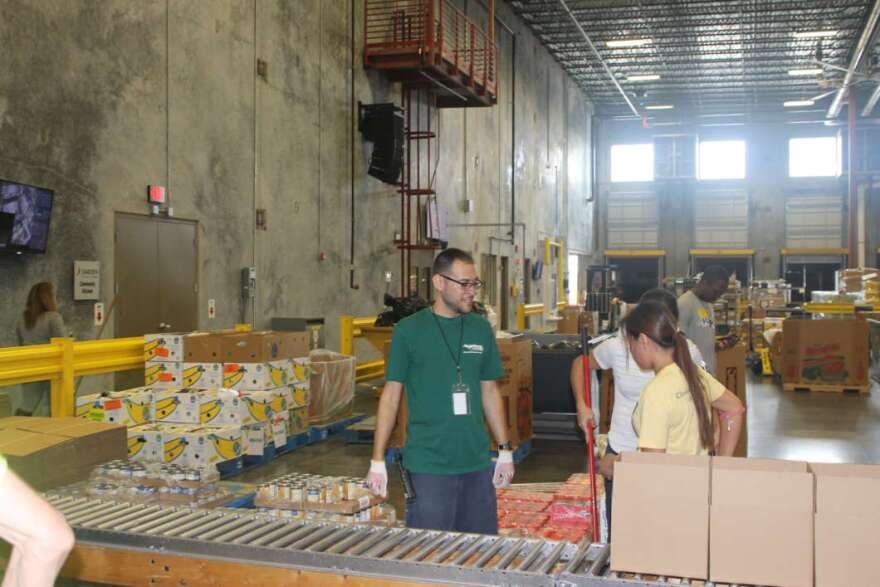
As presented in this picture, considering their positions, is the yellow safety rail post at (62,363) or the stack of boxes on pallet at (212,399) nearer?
the yellow safety rail post at (62,363)

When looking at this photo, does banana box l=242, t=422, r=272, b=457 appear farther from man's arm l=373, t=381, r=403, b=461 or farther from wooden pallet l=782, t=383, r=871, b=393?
wooden pallet l=782, t=383, r=871, b=393

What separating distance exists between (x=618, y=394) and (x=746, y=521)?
1755mm

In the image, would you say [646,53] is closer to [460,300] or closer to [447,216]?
[447,216]

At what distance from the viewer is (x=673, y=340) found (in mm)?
3396

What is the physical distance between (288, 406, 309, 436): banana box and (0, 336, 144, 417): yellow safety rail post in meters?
1.64

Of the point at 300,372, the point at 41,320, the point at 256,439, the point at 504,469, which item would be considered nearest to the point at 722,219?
the point at 300,372

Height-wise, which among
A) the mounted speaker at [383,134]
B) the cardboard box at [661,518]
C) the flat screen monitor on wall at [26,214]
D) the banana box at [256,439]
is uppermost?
the mounted speaker at [383,134]

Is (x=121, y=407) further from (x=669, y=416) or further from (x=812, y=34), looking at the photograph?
(x=812, y=34)

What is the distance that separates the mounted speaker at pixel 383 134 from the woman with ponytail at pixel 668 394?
10.4m

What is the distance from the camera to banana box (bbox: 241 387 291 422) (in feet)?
25.7

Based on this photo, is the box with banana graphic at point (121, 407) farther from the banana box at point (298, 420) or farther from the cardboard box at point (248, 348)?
the banana box at point (298, 420)

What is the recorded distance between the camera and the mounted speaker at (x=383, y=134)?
13.5 meters

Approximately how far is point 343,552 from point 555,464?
5476mm

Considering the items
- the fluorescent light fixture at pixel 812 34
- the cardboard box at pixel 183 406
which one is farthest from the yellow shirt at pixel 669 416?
the fluorescent light fixture at pixel 812 34
